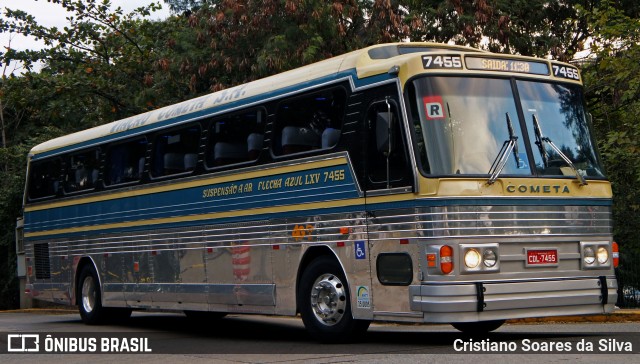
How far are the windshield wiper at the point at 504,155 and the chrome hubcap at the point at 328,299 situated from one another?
2.39m

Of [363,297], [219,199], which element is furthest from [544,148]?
[219,199]

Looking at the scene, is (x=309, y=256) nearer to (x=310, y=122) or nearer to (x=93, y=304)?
(x=310, y=122)

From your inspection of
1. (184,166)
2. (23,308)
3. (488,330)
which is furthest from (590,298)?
(23,308)

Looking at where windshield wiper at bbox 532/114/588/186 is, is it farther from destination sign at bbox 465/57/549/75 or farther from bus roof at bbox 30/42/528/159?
bus roof at bbox 30/42/528/159

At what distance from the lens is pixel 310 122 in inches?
519

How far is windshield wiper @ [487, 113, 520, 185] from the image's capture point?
11430 mm

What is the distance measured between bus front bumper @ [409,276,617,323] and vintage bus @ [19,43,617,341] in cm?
2

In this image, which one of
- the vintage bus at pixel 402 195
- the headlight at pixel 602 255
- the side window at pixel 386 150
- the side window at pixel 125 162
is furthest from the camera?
the side window at pixel 125 162

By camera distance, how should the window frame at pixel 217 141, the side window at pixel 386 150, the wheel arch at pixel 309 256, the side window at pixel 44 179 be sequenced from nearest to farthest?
the side window at pixel 386 150 < the wheel arch at pixel 309 256 < the window frame at pixel 217 141 < the side window at pixel 44 179

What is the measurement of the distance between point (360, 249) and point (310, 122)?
1.97 metres

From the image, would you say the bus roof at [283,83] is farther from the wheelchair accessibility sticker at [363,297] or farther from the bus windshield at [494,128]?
the wheelchair accessibility sticker at [363,297]

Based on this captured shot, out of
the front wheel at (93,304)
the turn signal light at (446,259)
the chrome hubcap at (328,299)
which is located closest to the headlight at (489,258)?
the turn signal light at (446,259)

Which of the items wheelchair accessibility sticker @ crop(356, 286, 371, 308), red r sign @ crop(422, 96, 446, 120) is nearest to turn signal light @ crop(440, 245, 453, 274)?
wheelchair accessibility sticker @ crop(356, 286, 371, 308)

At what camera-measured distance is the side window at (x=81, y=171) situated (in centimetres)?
1939
